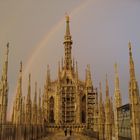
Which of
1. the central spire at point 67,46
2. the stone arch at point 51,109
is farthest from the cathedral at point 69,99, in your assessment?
the central spire at point 67,46

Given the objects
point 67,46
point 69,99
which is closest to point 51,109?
point 69,99

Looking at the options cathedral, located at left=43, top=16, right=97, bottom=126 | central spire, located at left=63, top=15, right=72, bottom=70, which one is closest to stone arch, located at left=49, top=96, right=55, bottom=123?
cathedral, located at left=43, top=16, right=97, bottom=126

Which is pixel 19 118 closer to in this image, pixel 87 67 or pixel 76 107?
pixel 76 107

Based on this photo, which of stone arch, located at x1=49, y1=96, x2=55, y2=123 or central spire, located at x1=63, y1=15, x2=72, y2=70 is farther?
central spire, located at x1=63, y1=15, x2=72, y2=70

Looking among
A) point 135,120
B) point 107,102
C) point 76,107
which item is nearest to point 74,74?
point 76,107

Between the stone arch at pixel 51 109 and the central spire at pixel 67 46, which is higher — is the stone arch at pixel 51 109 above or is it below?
below

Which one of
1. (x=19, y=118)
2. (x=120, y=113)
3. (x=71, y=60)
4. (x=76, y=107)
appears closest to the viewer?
(x=19, y=118)

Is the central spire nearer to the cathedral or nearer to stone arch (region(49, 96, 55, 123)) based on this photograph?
the cathedral

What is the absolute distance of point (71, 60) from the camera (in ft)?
249

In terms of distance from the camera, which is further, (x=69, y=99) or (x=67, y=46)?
(x=67, y=46)

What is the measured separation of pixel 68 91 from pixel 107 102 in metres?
39.8

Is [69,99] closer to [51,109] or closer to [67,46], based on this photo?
[51,109]

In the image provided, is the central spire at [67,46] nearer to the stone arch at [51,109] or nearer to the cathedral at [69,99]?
the cathedral at [69,99]

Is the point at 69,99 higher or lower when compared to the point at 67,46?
lower
